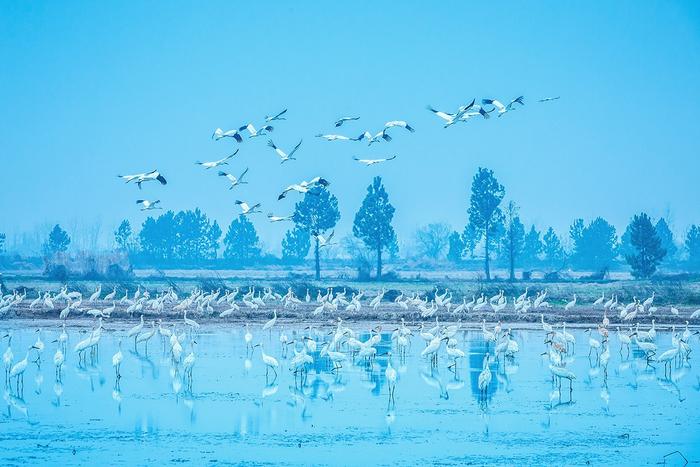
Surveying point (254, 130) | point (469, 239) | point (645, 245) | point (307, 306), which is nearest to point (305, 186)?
point (254, 130)

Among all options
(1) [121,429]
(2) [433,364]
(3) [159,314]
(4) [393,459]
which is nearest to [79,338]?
(3) [159,314]

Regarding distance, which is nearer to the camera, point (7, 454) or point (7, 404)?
point (7, 454)

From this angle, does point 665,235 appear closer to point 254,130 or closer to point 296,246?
point 296,246

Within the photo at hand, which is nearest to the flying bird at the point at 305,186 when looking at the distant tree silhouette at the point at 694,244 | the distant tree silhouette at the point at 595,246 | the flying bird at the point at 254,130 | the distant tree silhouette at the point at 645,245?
the flying bird at the point at 254,130

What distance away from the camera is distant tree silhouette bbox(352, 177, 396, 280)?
8469 cm

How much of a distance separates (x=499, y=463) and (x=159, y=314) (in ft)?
90.8

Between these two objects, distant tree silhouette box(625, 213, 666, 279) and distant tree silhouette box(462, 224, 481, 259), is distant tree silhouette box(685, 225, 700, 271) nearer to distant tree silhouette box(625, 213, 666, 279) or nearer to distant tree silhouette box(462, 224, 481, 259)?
distant tree silhouette box(462, 224, 481, 259)

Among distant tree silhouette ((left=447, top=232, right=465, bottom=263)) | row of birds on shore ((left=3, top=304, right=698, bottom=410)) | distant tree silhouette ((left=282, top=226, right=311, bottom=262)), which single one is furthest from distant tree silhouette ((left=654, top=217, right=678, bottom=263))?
row of birds on shore ((left=3, top=304, right=698, bottom=410))

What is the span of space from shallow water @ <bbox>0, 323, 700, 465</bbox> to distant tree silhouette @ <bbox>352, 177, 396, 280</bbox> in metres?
55.8

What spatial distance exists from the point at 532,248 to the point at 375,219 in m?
61.6

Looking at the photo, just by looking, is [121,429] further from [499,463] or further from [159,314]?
[159,314]

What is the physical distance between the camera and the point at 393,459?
53.9ft

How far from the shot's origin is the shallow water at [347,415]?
658 inches

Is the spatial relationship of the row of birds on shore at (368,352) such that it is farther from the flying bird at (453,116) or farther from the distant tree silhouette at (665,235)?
the distant tree silhouette at (665,235)
